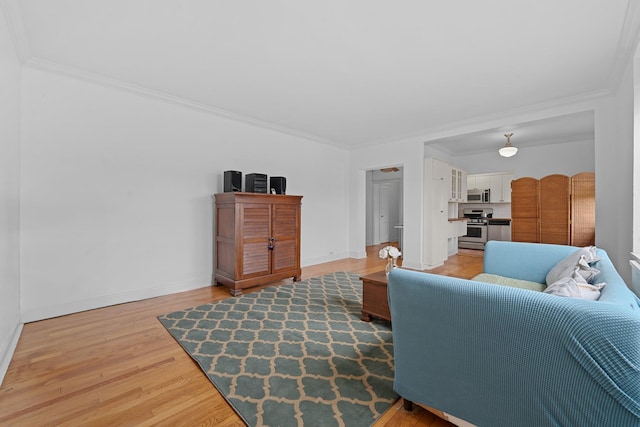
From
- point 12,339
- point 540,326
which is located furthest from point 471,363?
point 12,339

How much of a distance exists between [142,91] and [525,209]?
23.8ft

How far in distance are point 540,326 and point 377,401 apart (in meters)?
1.07

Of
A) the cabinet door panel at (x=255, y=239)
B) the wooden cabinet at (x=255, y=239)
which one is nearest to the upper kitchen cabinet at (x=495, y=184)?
the wooden cabinet at (x=255, y=239)

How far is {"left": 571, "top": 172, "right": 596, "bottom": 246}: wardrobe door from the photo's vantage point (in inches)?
207

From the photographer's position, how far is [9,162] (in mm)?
2375

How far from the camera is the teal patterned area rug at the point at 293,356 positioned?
1659 mm

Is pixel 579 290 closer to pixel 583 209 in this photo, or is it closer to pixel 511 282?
pixel 511 282

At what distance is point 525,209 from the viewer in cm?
600

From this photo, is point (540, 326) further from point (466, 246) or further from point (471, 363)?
point (466, 246)

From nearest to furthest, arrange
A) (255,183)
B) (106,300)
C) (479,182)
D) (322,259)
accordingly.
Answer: (106,300) → (255,183) → (322,259) → (479,182)

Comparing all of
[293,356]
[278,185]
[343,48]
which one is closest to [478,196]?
[278,185]

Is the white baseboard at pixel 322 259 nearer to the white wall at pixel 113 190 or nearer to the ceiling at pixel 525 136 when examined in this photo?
the white wall at pixel 113 190

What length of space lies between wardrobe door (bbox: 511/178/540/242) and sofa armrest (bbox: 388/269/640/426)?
588 centimetres

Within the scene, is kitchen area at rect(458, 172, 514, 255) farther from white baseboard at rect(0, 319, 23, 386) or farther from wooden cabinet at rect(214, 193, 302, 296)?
white baseboard at rect(0, 319, 23, 386)
